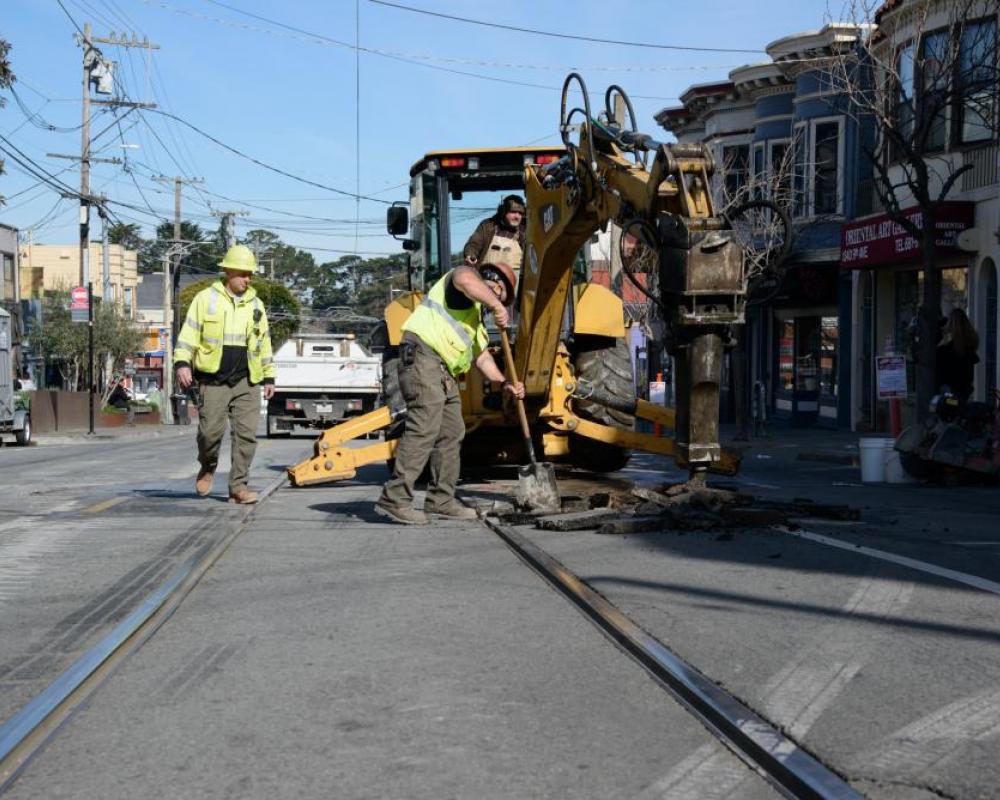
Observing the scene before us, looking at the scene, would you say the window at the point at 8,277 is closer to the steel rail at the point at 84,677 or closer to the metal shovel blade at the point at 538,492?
the metal shovel blade at the point at 538,492

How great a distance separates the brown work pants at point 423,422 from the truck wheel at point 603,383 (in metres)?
2.96

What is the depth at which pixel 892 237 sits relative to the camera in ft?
79.7

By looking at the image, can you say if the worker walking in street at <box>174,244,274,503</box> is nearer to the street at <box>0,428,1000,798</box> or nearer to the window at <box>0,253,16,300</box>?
the street at <box>0,428,1000,798</box>

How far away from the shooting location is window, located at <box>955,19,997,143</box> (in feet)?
58.6

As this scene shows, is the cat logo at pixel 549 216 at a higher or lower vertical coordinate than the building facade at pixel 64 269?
lower

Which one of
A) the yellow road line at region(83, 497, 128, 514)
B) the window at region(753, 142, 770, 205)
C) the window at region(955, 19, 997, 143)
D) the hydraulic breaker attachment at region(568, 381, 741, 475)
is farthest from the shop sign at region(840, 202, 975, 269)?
the yellow road line at region(83, 497, 128, 514)

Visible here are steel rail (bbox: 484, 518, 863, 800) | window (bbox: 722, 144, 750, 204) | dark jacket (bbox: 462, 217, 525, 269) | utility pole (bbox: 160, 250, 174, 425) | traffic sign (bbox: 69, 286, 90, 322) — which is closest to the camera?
steel rail (bbox: 484, 518, 863, 800)

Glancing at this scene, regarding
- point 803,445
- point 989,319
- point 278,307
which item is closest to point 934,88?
point 989,319

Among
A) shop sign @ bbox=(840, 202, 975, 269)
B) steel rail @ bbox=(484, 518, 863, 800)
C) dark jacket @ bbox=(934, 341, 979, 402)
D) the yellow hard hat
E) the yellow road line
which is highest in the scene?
shop sign @ bbox=(840, 202, 975, 269)

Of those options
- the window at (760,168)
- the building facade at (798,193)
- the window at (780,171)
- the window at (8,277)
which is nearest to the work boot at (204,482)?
the building facade at (798,193)

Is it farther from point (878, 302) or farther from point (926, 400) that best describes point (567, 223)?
point (878, 302)

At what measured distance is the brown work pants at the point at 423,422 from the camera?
30.1ft

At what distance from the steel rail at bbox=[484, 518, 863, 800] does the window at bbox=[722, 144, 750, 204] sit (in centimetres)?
2809

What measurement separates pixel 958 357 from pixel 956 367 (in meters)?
0.14
